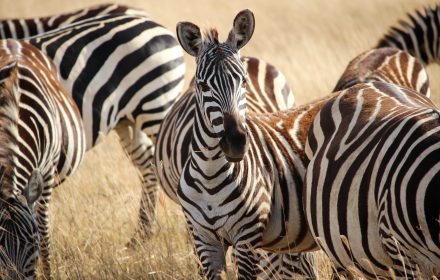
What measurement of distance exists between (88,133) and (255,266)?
4.12m

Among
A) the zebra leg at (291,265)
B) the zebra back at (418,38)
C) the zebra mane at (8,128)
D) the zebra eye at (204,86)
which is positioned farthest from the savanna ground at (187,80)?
the zebra back at (418,38)

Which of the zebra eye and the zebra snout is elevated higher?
the zebra eye

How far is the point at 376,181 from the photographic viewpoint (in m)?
4.39

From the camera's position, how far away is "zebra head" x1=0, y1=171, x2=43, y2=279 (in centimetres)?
568

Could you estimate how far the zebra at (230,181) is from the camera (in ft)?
17.0

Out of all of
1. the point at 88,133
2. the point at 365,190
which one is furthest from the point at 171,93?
the point at 365,190

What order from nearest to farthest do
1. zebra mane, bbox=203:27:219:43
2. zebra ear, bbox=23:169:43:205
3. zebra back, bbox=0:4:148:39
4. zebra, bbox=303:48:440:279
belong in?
zebra, bbox=303:48:440:279, zebra mane, bbox=203:27:219:43, zebra ear, bbox=23:169:43:205, zebra back, bbox=0:4:148:39

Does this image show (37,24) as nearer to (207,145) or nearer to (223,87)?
(207,145)

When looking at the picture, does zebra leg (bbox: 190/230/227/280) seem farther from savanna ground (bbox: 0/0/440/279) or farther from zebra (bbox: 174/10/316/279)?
savanna ground (bbox: 0/0/440/279)

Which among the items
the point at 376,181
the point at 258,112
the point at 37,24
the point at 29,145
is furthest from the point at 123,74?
the point at 376,181

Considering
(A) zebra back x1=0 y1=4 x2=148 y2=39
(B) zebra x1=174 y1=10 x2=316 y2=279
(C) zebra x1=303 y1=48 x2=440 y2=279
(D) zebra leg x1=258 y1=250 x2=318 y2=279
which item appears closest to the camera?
(C) zebra x1=303 y1=48 x2=440 y2=279

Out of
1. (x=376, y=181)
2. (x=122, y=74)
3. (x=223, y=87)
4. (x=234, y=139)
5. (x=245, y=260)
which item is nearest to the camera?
(x=376, y=181)

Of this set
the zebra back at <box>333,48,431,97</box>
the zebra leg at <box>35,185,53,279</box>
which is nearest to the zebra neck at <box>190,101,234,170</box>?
the zebra leg at <box>35,185,53,279</box>

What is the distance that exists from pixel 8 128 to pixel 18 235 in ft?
3.79
